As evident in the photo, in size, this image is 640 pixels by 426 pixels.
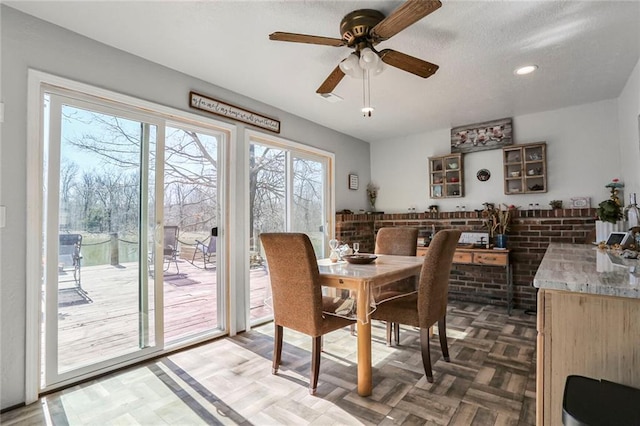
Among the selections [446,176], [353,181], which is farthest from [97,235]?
[446,176]

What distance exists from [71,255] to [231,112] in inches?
68.9

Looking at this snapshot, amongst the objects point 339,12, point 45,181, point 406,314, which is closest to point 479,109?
point 339,12

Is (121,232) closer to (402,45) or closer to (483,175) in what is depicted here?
(402,45)

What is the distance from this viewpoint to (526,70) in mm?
2680

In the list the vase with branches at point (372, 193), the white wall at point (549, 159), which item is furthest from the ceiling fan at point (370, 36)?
the vase with branches at point (372, 193)

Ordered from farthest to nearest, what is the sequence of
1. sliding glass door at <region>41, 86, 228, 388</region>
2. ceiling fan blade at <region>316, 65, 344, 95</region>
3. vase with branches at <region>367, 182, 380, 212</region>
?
vase with branches at <region>367, 182, 380, 212</region> < ceiling fan blade at <region>316, 65, 344, 95</region> < sliding glass door at <region>41, 86, 228, 388</region>

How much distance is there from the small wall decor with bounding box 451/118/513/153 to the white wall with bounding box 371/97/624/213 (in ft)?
0.28

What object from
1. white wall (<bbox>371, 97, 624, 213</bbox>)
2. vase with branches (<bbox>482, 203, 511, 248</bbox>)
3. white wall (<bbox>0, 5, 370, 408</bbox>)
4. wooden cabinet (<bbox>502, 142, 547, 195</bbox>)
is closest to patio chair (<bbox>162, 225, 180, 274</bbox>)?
white wall (<bbox>0, 5, 370, 408</bbox>)

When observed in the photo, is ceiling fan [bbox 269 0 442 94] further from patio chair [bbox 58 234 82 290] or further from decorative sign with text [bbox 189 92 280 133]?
patio chair [bbox 58 234 82 290]

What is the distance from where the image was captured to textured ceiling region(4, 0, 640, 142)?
190 centimetres

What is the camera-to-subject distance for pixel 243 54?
2.42 meters

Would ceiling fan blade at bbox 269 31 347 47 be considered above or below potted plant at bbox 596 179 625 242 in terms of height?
above

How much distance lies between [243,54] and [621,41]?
8.80 feet

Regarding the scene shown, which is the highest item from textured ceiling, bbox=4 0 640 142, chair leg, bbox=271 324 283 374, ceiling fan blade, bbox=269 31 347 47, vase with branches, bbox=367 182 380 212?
textured ceiling, bbox=4 0 640 142
